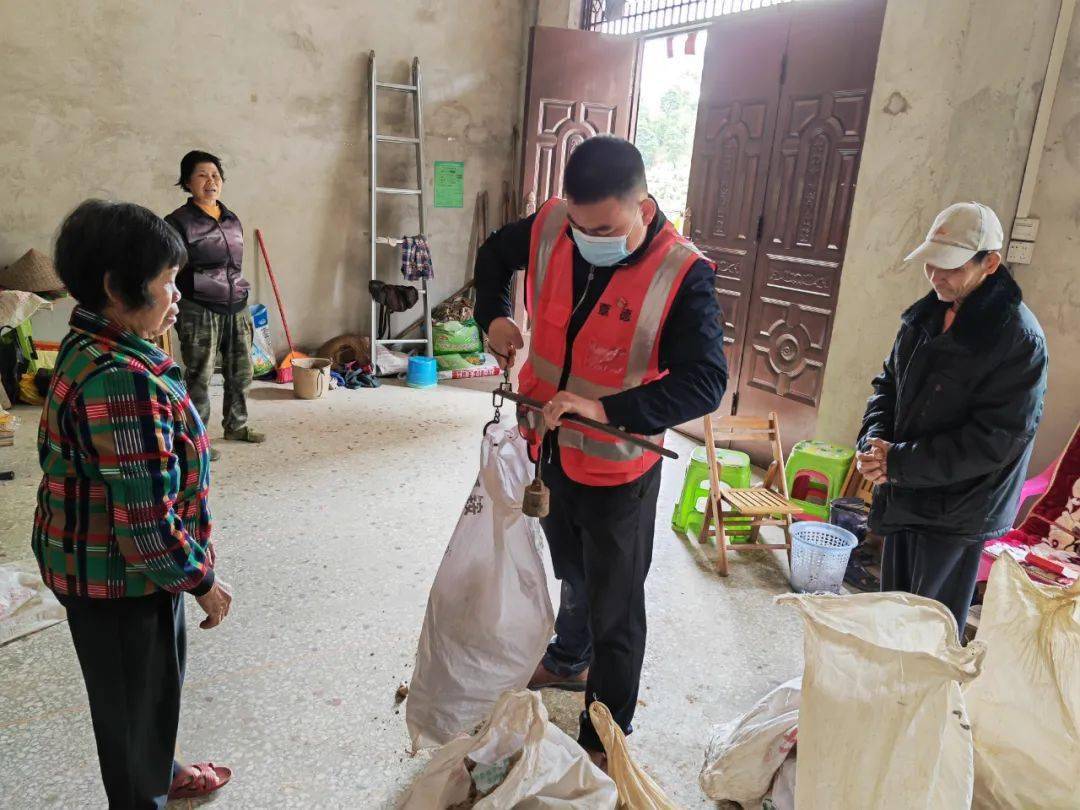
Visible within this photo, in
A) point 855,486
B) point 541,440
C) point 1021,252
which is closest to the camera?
point 541,440

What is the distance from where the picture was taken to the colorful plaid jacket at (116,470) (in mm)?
1185

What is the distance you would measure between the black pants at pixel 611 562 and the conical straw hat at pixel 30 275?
4.07 m

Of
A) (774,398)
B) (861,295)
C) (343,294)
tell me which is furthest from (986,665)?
(343,294)

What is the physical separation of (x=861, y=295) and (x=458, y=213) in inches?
138

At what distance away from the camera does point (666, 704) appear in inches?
89.7

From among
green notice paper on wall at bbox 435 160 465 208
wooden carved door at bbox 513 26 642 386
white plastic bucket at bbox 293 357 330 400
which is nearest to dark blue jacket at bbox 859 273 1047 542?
wooden carved door at bbox 513 26 642 386

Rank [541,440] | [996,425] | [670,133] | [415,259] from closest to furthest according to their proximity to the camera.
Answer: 1. [541,440]
2. [996,425]
3. [415,259]
4. [670,133]

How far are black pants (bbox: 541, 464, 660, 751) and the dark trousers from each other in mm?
802

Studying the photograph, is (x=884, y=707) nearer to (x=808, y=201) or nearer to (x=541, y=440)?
(x=541, y=440)

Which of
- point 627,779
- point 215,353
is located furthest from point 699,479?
point 215,353

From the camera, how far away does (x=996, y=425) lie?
6.11ft

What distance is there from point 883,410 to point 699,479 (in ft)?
4.45

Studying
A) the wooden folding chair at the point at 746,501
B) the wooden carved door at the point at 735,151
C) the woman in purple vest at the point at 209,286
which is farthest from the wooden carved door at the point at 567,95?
the wooden folding chair at the point at 746,501

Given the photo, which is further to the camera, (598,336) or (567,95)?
(567,95)
